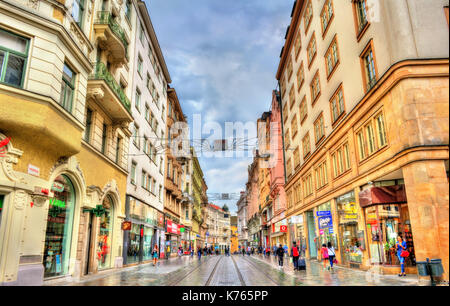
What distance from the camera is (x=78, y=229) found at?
15883 mm

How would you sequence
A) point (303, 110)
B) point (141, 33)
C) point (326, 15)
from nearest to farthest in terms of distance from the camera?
point (326, 15)
point (141, 33)
point (303, 110)

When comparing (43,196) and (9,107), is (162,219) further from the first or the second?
(9,107)

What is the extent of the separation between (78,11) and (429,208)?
56.4 feet

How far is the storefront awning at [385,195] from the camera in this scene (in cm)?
1514

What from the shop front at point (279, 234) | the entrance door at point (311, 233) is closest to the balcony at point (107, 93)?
the entrance door at point (311, 233)

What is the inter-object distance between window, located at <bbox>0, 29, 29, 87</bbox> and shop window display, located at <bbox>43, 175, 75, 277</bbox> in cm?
466

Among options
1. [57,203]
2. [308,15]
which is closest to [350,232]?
[57,203]

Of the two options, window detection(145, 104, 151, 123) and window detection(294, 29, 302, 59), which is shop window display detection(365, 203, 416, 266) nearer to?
window detection(294, 29, 302, 59)

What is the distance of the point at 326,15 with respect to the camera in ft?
77.6

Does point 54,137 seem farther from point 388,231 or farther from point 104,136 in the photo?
point 388,231

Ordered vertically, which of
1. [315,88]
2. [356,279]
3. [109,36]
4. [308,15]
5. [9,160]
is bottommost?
[356,279]

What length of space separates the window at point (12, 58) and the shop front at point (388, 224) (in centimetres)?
1582

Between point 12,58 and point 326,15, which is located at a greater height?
point 326,15

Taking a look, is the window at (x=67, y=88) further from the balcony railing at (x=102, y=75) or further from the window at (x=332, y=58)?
the window at (x=332, y=58)
